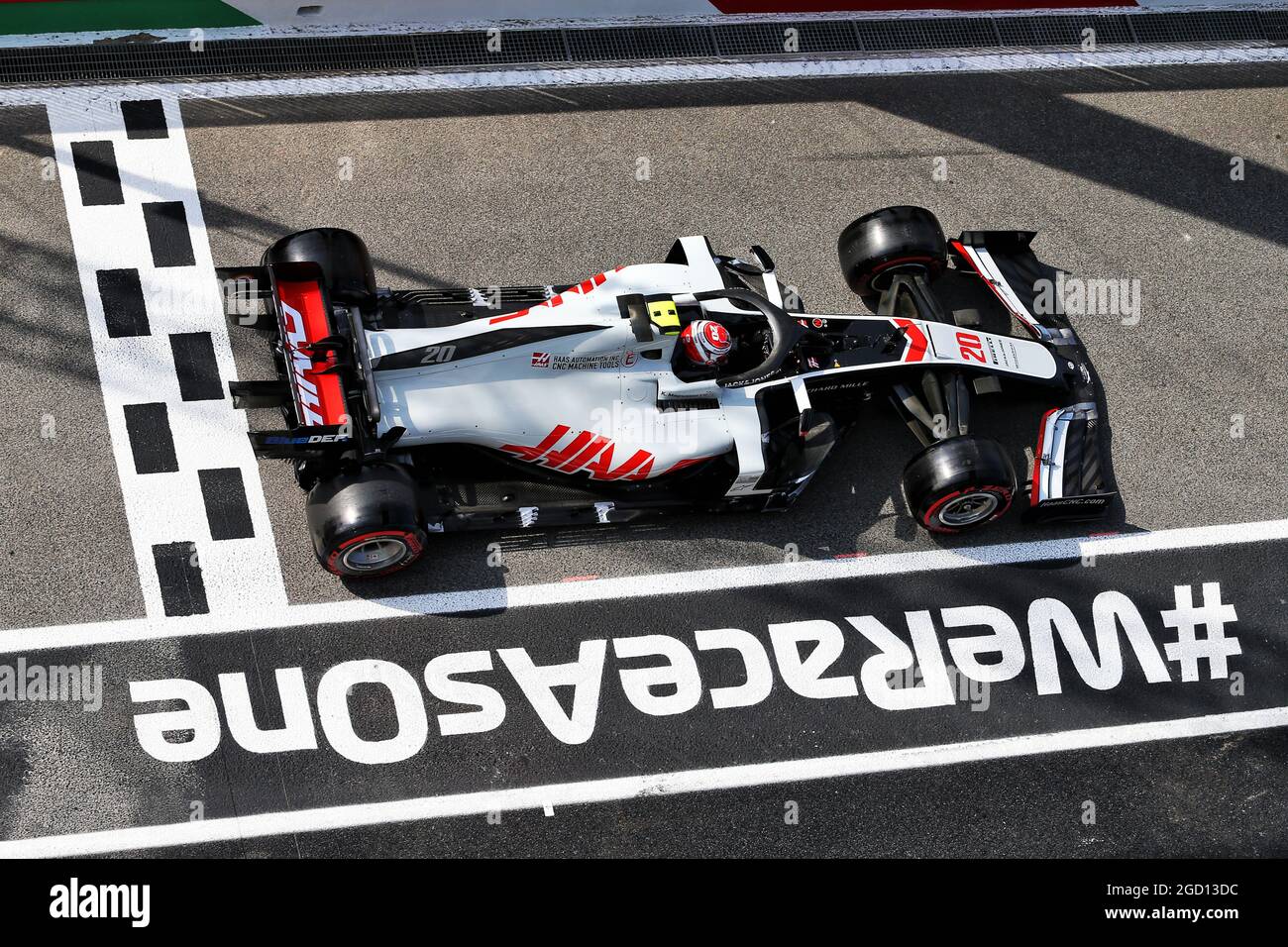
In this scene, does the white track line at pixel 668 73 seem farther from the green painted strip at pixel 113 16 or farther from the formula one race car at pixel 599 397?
the formula one race car at pixel 599 397

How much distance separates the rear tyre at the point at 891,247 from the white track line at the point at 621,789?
3.59 metres

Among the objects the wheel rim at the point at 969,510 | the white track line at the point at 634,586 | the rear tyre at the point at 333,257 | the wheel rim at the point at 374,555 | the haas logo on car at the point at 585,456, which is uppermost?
the rear tyre at the point at 333,257

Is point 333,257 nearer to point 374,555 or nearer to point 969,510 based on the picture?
point 374,555

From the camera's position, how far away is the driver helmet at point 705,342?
25.0 feet

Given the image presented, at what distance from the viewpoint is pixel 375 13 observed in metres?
10.1

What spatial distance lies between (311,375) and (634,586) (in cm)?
263

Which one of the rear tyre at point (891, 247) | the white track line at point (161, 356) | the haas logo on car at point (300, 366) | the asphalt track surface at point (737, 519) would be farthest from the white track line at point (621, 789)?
the rear tyre at point (891, 247)

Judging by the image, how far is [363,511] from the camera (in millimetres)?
7176

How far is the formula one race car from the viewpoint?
734 cm

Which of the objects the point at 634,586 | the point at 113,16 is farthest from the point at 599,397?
the point at 113,16

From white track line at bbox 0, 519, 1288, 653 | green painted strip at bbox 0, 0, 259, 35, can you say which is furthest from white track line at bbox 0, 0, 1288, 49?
white track line at bbox 0, 519, 1288, 653

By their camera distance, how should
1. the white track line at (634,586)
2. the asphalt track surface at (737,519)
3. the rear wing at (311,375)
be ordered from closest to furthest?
the rear wing at (311,375), the asphalt track surface at (737,519), the white track line at (634,586)

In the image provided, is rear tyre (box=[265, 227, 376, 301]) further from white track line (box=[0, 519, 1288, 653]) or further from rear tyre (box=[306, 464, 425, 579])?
white track line (box=[0, 519, 1288, 653])
